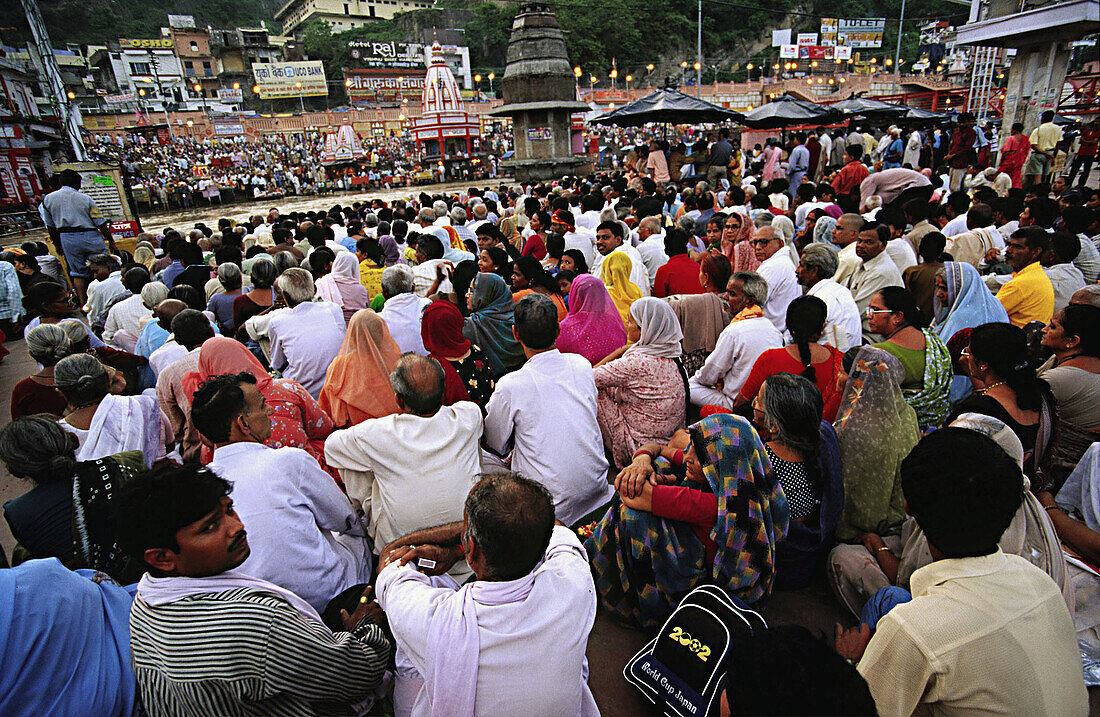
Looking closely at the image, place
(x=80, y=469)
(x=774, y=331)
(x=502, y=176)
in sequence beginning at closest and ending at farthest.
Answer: (x=80, y=469)
(x=774, y=331)
(x=502, y=176)

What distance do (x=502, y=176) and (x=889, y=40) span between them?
57.3 m

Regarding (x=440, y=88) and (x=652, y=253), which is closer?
(x=652, y=253)

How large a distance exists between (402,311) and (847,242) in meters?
4.66

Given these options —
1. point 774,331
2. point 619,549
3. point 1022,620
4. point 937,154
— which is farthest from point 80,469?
point 937,154

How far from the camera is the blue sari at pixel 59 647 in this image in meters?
1.42

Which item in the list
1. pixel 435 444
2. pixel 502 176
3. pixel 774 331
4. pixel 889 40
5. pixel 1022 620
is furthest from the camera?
pixel 889 40

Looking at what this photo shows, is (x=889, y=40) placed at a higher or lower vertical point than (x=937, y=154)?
higher

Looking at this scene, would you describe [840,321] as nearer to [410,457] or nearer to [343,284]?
[410,457]

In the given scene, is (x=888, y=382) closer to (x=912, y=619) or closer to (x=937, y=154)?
(x=912, y=619)

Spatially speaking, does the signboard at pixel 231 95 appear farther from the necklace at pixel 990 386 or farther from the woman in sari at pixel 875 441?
the necklace at pixel 990 386

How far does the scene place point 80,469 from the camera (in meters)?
2.19

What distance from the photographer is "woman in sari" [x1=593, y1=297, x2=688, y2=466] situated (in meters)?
3.29

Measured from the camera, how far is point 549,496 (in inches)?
62.6

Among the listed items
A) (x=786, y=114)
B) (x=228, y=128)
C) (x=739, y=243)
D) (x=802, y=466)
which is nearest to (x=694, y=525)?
(x=802, y=466)
